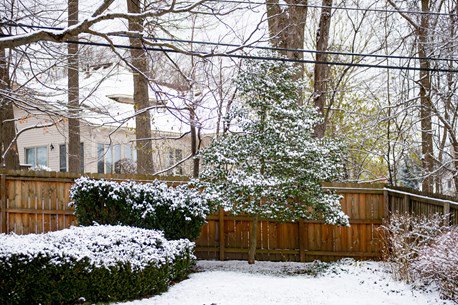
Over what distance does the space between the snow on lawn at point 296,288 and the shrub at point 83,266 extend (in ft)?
1.09

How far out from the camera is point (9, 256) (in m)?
7.58

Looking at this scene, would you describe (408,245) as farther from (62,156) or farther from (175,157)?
(62,156)

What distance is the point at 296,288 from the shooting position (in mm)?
8969

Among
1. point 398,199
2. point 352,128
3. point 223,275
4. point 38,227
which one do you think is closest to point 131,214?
point 223,275

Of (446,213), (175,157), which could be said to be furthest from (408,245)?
(175,157)

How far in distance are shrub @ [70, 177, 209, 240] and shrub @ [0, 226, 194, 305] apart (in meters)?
1.22

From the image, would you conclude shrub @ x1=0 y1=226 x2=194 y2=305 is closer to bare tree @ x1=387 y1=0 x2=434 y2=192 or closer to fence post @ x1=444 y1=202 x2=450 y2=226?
fence post @ x1=444 y1=202 x2=450 y2=226

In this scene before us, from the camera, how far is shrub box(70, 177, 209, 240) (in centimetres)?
1040

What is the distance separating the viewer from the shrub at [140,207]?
10.4 metres

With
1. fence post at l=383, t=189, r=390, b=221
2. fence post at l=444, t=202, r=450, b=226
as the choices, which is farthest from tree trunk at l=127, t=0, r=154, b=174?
fence post at l=444, t=202, r=450, b=226

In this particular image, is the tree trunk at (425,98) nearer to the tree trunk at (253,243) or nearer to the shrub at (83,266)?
the tree trunk at (253,243)

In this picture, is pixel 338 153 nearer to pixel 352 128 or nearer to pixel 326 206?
pixel 326 206

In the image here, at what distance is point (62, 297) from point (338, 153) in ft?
19.9

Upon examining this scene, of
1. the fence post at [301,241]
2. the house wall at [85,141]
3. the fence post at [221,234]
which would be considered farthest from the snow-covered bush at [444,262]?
the house wall at [85,141]
